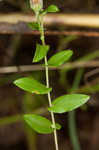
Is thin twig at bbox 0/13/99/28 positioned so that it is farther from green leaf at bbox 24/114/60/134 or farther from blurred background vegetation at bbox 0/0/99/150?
green leaf at bbox 24/114/60/134

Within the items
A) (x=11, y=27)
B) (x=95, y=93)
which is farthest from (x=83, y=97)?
(x=95, y=93)

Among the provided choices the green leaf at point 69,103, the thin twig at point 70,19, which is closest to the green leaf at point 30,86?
the green leaf at point 69,103

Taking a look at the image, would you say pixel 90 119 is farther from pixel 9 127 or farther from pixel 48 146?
pixel 9 127

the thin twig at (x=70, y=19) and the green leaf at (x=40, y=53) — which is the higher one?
the green leaf at (x=40, y=53)

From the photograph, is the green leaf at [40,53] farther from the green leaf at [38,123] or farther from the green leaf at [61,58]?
the green leaf at [38,123]

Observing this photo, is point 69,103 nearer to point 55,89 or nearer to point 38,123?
point 38,123

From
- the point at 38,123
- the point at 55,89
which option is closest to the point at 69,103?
the point at 38,123

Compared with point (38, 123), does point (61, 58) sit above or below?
above
